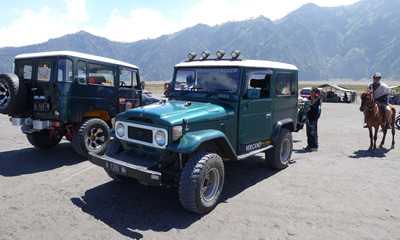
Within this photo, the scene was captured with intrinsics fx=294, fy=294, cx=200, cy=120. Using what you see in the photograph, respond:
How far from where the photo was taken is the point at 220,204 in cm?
503

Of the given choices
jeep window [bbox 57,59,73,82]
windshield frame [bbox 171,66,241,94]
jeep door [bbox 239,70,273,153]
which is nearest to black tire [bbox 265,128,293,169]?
jeep door [bbox 239,70,273,153]

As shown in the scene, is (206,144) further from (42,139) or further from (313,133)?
(42,139)

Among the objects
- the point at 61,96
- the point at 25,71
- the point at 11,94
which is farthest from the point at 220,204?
the point at 25,71

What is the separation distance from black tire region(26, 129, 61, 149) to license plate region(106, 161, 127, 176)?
431 cm

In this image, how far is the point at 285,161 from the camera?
7098 millimetres

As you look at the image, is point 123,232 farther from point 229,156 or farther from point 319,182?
point 319,182

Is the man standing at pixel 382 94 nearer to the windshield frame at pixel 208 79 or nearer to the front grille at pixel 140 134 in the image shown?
the windshield frame at pixel 208 79

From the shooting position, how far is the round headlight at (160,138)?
441 cm

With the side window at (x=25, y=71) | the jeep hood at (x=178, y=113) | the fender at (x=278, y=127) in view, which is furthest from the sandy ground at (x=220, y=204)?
the side window at (x=25, y=71)

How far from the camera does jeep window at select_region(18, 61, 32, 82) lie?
7.38 m

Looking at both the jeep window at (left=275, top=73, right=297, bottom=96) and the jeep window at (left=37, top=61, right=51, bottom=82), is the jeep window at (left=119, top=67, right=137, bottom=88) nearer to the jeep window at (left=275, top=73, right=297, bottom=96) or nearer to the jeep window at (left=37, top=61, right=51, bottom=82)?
the jeep window at (left=37, top=61, right=51, bottom=82)

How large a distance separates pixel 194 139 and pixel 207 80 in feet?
5.95

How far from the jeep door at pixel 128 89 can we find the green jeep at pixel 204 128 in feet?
9.71

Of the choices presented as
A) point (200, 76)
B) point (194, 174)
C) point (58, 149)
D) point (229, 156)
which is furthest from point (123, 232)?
point (58, 149)
